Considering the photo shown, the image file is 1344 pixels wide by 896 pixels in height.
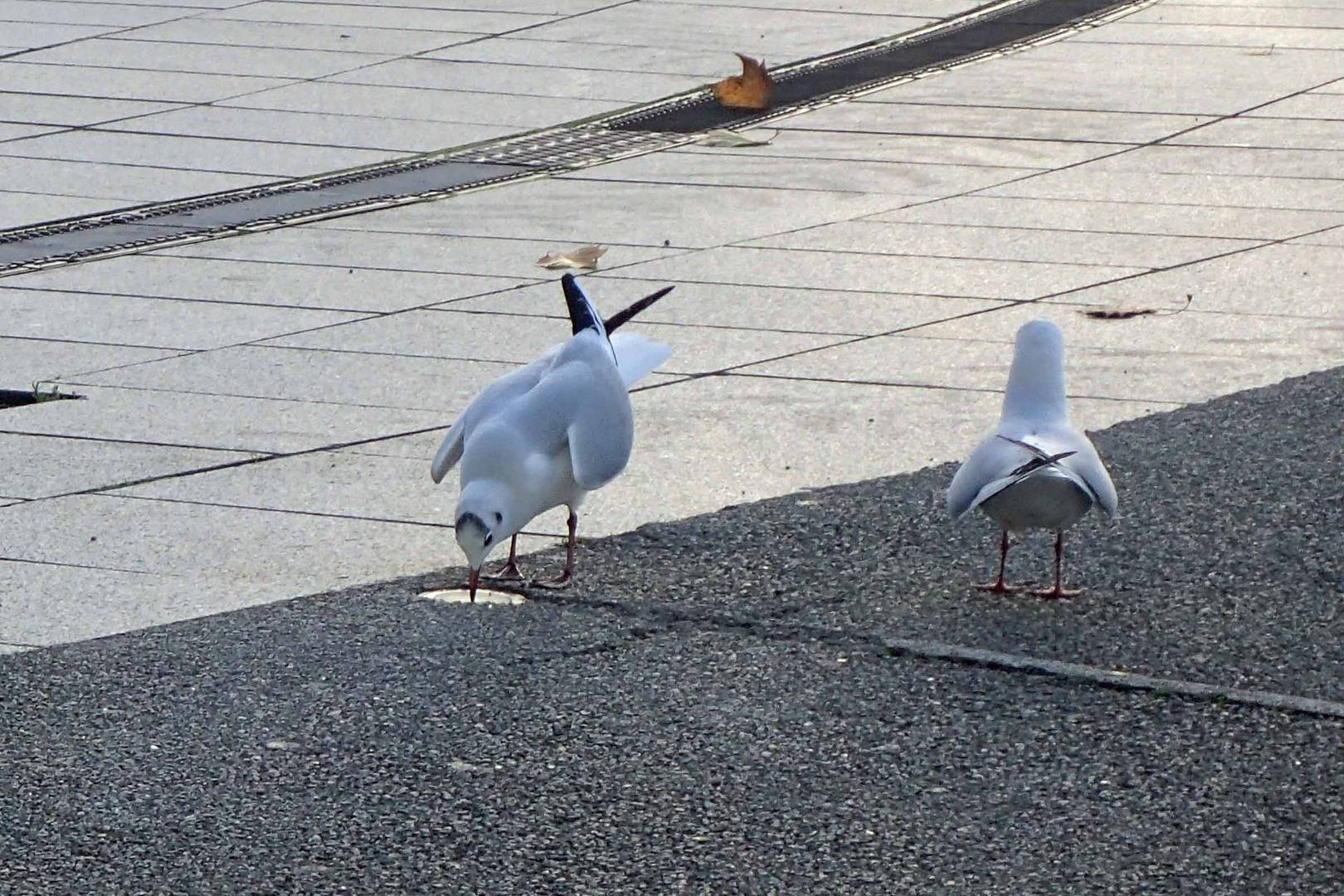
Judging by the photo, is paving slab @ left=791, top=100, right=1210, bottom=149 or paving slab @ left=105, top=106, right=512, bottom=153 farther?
paving slab @ left=105, top=106, right=512, bottom=153

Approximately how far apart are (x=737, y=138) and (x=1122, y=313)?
3.47m

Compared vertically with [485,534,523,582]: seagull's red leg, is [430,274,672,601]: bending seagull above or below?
above

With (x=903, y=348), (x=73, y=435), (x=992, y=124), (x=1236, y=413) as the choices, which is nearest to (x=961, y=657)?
(x=1236, y=413)

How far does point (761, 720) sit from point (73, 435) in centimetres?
299

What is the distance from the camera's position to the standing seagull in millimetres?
5137

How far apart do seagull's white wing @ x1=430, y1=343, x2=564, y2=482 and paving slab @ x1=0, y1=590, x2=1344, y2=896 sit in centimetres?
51

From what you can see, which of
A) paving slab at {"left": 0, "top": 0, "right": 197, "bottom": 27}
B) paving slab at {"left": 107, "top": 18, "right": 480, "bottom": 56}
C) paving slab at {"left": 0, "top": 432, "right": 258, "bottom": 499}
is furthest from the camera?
paving slab at {"left": 0, "top": 0, "right": 197, "bottom": 27}

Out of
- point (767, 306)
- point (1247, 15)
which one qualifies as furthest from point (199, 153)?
point (1247, 15)

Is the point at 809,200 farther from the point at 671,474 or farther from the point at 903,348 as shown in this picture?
the point at 671,474

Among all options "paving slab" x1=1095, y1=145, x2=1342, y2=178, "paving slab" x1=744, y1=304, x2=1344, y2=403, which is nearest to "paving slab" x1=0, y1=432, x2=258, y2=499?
"paving slab" x1=744, y1=304, x2=1344, y2=403

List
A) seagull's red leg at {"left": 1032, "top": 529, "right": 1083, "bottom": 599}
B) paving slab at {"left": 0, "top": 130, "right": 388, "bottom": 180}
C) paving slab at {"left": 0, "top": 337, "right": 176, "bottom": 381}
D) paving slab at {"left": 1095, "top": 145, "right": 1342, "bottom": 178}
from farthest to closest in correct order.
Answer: paving slab at {"left": 0, "top": 130, "right": 388, "bottom": 180}
paving slab at {"left": 1095, "top": 145, "right": 1342, "bottom": 178}
paving slab at {"left": 0, "top": 337, "right": 176, "bottom": 381}
seagull's red leg at {"left": 1032, "top": 529, "right": 1083, "bottom": 599}

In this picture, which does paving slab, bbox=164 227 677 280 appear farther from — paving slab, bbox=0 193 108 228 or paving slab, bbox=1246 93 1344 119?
paving slab, bbox=1246 93 1344 119

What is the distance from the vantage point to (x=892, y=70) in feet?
40.7

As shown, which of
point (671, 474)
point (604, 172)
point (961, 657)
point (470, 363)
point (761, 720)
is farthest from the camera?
point (604, 172)
